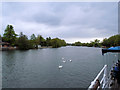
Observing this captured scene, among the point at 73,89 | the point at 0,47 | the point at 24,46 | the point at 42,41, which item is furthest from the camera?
the point at 42,41

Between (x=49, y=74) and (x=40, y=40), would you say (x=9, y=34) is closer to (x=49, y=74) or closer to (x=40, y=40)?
(x=40, y=40)

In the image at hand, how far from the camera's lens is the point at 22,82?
29.0 feet

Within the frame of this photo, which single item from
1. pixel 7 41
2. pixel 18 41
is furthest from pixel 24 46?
pixel 7 41

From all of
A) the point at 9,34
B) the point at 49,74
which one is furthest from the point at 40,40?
the point at 49,74

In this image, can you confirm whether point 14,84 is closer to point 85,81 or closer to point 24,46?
point 85,81

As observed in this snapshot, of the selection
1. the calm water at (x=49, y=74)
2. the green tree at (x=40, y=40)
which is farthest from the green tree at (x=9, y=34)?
the calm water at (x=49, y=74)

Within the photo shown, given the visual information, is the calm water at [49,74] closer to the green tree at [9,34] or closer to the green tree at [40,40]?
the green tree at [9,34]

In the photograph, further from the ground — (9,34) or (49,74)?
(9,34)

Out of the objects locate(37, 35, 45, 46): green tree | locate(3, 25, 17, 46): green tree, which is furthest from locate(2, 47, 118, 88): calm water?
locate(37, 35, 45, 46): green tree

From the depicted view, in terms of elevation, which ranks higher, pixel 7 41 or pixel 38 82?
pixel 7 41

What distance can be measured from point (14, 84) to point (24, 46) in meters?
50.9

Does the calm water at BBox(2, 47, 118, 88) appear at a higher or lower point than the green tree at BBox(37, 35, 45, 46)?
lower

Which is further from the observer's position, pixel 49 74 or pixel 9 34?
pixel 9 34

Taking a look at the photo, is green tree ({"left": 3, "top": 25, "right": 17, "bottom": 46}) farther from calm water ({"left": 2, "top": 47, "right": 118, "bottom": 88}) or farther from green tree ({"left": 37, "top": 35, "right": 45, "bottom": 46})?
calm water ({"left": 2, "top": 47, "right": 118, "bottom": 88})
